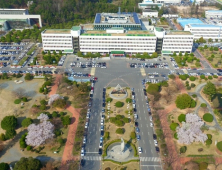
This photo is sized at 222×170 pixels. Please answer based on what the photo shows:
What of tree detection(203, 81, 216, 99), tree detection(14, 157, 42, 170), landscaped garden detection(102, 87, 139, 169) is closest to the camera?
tree detection(14, 157, 42, 170)

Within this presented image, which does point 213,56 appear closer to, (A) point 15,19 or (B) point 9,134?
(B) point 9,134

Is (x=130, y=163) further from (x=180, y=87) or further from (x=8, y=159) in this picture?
(x=180, y=87)

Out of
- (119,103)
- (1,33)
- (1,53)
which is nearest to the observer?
(119,103)

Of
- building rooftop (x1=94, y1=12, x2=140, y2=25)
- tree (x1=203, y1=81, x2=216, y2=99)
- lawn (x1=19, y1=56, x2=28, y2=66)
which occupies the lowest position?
lawn (x1=19, y1=56, x2=28, y2=66)

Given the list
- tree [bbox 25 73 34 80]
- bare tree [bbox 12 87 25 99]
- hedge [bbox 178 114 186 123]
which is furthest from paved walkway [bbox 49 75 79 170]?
hedge [bbox 178 114 186 123]

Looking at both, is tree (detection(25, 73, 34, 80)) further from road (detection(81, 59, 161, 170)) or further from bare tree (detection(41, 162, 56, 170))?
bare tree (detection(41, 162, 56, 170))

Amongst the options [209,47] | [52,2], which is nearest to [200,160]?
[209,47]

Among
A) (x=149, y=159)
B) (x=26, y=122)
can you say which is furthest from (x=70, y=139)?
(x=149, y=159)
